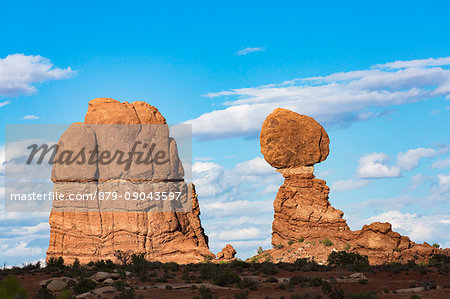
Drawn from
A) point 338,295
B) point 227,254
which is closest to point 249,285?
point 338,295

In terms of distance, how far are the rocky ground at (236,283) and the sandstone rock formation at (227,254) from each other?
1740cm

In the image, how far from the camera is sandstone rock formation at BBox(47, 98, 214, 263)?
60.9 m

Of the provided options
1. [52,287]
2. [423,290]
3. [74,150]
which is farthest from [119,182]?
[423,290]

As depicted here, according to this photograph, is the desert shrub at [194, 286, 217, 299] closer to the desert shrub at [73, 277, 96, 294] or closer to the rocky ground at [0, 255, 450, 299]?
the rocky ground at [0, 255, 450, 299]

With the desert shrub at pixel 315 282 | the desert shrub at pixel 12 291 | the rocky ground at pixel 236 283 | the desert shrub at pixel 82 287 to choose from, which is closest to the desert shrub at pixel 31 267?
the rocky ground at pixel 236 283

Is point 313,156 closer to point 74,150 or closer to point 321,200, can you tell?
point 321,200

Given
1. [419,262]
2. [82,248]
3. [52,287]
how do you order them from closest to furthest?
[52,287]
[419,262]
[82,248]

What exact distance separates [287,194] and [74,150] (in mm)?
25908

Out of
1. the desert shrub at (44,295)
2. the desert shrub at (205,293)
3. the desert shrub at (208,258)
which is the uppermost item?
the desert shrub at (208,258)

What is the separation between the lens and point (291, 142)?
208 feet

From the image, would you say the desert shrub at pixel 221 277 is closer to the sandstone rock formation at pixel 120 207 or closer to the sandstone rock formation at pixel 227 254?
the sandstone rock formation at pixel 120 207

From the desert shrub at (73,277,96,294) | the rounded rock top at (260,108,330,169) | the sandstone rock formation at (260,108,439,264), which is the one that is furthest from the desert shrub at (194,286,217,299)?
the rounded rock top at (260,108,330,169)

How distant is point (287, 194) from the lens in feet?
206

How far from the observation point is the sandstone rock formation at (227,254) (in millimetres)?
60100
